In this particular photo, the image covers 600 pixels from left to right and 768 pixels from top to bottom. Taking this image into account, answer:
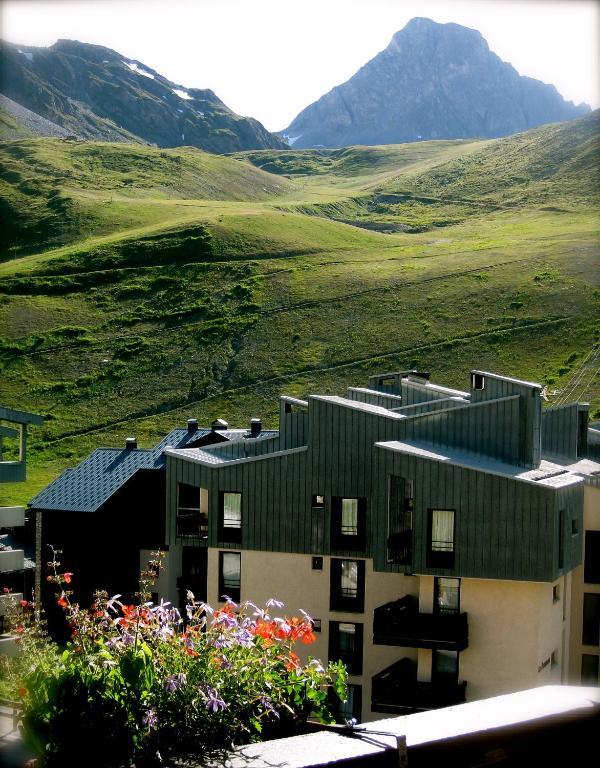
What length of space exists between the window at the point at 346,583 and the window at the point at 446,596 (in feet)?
7.72

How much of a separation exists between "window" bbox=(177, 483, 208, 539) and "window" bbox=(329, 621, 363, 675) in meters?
5.10

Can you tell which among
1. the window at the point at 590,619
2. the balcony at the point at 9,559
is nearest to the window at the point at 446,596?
the window at the point at 590,619

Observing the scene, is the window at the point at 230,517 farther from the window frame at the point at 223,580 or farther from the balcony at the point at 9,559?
the balcony at the point at 9,559

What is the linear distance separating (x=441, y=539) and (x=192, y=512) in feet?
30.8

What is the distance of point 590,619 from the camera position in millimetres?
23375

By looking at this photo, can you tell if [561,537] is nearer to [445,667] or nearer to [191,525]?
[445,667]

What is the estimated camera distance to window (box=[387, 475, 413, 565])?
21.4 m

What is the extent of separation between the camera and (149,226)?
384 feet

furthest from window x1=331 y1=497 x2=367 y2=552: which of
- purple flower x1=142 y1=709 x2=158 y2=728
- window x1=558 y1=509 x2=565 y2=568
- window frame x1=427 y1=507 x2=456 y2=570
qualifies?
purple flower x1=142 y1=709 x2=158 y2=728

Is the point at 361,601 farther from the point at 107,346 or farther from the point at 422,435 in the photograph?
the point at 107,346

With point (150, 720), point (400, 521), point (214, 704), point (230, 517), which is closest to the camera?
point (150, 720)

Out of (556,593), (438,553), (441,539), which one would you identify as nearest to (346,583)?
(438,553)

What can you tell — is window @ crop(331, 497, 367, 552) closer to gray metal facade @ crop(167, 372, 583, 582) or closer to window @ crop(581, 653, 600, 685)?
gray metal facade @ crop(167, 372, 583, 582)

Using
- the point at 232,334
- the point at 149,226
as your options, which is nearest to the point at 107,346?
the point at 232,334
